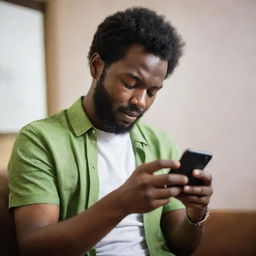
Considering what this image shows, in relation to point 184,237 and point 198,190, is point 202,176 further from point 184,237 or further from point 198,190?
point 184,237

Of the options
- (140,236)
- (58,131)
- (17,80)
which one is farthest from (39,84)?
(140,236)

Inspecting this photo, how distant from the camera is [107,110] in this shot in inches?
43.4

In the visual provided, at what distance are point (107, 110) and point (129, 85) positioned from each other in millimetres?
109

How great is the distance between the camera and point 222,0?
1826mm

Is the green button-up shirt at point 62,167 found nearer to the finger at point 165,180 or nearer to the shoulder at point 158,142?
the shoulder at point 158,142

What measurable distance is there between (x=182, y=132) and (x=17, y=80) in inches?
32.7

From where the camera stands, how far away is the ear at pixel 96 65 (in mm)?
1147

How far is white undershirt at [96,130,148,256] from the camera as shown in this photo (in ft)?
3.47

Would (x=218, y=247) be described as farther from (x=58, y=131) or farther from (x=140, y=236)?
(x=58, y=131)

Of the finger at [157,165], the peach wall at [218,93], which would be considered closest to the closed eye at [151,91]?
the finger at [157,165]

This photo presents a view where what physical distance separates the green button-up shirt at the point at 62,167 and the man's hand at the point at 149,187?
0.91ft

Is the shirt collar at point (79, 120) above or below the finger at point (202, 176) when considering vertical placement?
above

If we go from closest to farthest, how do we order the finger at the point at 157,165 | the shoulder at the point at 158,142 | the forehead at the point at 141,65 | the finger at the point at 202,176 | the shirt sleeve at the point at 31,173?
the finger at the point at 157,165 → the finger at the point at 202,176 → the shirt sleeve at the point at 31,173 → the forehead at the point at 141,65 → the shoulder at the point at 158,142

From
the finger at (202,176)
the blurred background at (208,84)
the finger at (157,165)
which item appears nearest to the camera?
the finger at (157,165)
